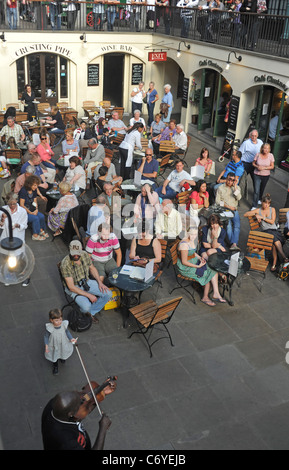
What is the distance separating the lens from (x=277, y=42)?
45.4 ft

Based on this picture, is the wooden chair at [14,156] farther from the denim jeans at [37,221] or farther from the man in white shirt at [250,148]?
the man in white shirt at [250,148]

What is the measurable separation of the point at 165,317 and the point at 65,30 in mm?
14134

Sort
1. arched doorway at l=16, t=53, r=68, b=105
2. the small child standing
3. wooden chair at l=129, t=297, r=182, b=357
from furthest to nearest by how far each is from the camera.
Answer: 1. arched doorway at l=16, t=53, r=68, b=105
2. wooden chair at l=129, t=297, r=182, b=357
3. the small child standing

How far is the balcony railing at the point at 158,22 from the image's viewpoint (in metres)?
13.8

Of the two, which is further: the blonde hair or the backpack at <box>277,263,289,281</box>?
the blonde hair

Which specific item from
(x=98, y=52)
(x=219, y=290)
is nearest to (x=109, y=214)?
(x=219, y=290)

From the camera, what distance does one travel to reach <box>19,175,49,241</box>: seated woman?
9438 mm

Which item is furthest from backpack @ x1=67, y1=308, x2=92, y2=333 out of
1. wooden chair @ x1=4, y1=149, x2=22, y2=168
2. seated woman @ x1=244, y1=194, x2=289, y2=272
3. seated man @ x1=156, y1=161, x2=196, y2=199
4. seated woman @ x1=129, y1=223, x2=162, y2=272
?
wooden chair @ x1=4, y1=149, x2=22, y2=168

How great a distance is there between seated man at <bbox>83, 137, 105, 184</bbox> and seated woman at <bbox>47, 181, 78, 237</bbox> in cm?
202

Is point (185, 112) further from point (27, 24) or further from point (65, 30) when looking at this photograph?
point (27, 24)

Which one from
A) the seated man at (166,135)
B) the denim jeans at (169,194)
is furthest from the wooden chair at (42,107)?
the denim jeans at (169,194)

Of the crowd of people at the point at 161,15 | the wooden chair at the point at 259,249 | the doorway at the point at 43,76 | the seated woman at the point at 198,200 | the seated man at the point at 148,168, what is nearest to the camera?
the wooden chair at the point at 259,249

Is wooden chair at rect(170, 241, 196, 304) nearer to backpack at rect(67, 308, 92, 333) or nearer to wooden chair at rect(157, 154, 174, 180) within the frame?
backpack at rect(67, 308, 92, 333)

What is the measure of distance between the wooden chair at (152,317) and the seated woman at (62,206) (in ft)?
9.95
